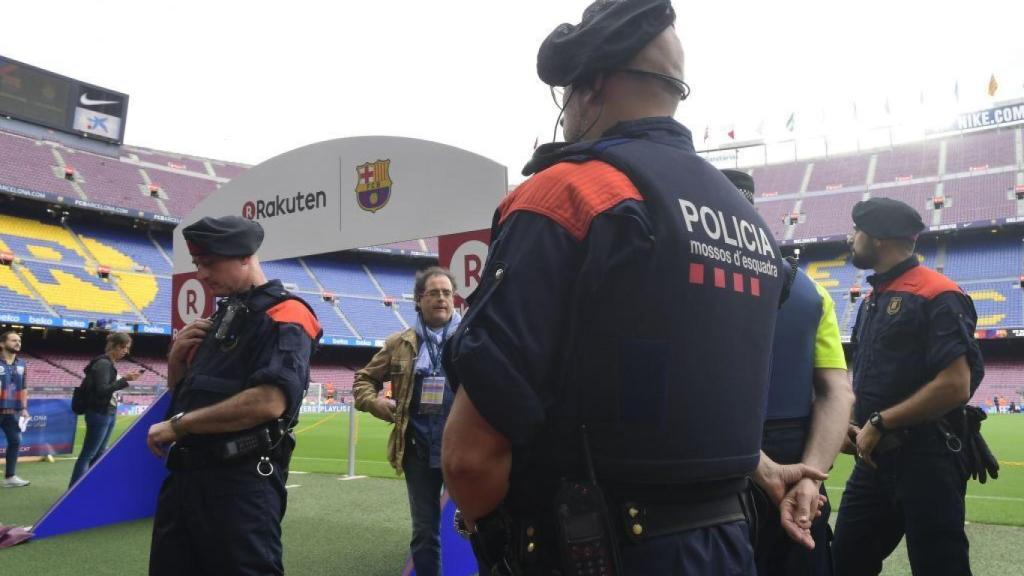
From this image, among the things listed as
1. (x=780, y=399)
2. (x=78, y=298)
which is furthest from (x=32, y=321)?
(x=780, y=399)

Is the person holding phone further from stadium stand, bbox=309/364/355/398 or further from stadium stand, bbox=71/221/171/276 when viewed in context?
stadium stand, bbox=71/221/171/276

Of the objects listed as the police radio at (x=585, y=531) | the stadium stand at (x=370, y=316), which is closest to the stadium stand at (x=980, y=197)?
the stadium stand at (x=370, y=316)

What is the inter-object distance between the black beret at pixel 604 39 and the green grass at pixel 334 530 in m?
4.22

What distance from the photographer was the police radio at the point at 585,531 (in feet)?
3.75

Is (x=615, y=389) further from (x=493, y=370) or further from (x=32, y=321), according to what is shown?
(x=32, y=321)

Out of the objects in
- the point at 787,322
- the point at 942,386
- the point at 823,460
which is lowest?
the point at 823,460

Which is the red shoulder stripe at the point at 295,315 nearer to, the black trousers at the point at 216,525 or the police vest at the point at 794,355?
the black trousers at the point at 216,525

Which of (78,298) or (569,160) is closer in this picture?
(569,160)

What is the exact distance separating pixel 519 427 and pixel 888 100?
52.3 m

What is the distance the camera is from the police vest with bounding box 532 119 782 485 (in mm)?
1194

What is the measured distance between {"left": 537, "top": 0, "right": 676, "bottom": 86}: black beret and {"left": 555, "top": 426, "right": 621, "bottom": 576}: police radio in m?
0.79

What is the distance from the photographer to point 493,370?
111cm

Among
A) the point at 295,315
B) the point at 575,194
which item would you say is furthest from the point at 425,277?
the point at 575,194

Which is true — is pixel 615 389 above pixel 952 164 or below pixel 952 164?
below
